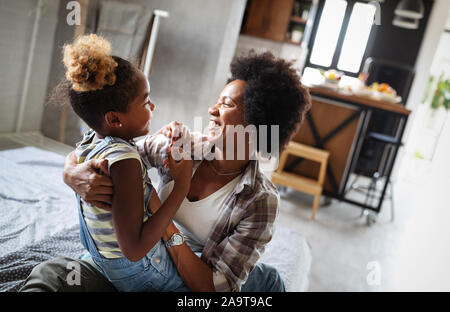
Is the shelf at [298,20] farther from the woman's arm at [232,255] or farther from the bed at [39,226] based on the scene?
the woman's arm at [232,255]

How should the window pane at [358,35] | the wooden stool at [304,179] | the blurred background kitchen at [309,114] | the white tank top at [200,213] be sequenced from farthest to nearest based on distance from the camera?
the wooden stool at [304,179] < the blurred background kitchen at [309,114] < the window pane at [358,35] < the white tank top at [200,213]

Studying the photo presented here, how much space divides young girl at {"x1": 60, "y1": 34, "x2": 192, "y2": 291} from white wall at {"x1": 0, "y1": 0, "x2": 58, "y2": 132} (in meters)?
1.43

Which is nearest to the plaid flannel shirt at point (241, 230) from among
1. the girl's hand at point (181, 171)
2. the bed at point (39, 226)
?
the girl's hand at point (181, 171)

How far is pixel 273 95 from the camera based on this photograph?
1.05 metres

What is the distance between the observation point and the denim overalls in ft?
3.00

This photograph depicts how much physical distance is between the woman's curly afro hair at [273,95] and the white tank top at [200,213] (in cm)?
19

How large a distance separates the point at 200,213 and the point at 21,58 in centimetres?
159

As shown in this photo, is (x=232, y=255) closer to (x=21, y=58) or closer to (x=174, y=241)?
(x=174, y=241)

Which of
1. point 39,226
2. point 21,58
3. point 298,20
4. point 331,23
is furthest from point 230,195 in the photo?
point 298,20

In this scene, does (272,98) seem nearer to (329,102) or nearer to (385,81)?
(329,102)

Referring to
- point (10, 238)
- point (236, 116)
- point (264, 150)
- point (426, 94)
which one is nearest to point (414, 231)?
point (264, 150)

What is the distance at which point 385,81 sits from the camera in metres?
5.62

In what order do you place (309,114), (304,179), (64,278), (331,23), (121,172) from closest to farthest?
(121,172) < (64,278) < (331,23) < (304,179) < (309,114)

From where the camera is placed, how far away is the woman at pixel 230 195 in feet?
3.22
